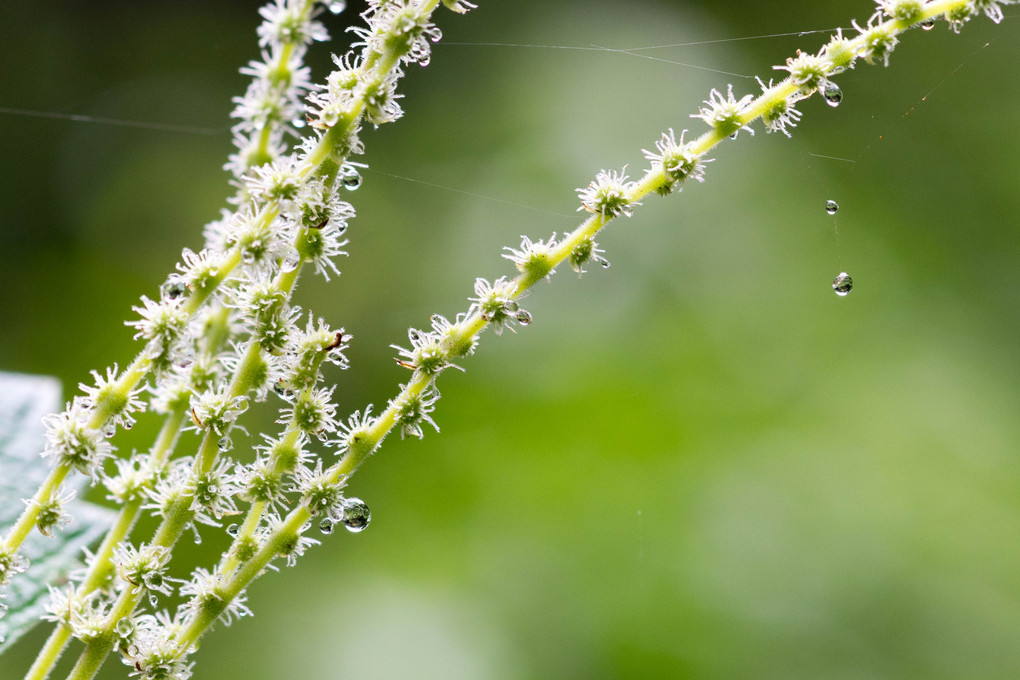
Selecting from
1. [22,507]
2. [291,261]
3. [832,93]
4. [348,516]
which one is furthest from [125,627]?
[832,93]

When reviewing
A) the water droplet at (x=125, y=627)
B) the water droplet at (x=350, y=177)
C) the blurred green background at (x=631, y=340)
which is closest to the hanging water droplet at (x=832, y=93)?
the water droplet at (x=350, y=177)

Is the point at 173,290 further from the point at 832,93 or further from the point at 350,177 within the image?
the point at 832,93

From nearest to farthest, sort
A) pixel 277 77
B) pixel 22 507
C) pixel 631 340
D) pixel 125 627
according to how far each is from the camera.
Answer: pixel 277 77
pixel 125 627
pixel 22 507
pixel 631 340

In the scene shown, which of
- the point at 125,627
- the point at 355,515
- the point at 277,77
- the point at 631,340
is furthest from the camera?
the point at 631,340

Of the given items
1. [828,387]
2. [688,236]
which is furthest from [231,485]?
[688,236]

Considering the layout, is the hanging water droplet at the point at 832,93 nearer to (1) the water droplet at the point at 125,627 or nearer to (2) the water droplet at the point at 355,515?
(2) the water droplet at the point at 355,515

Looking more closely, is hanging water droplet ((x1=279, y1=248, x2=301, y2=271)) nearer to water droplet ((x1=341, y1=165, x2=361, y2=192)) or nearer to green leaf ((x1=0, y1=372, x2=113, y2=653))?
water droplet ((x1=341, y1=165, x2=361, y2=192))
